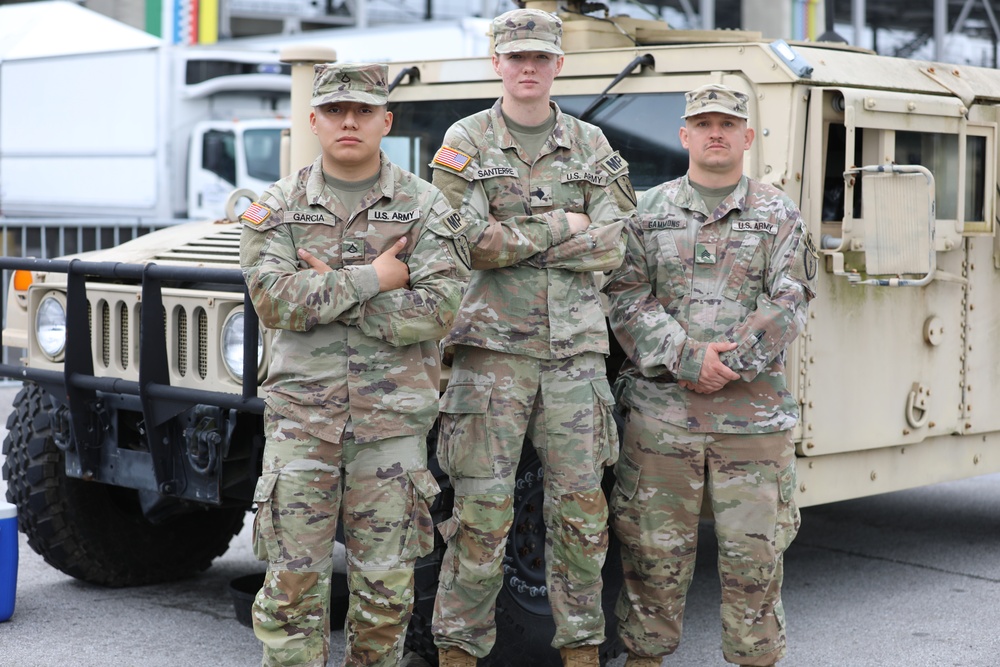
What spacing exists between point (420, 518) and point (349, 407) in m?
0.32

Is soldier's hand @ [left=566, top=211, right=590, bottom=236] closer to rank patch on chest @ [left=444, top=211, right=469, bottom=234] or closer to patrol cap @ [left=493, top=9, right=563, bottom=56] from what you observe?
rank patch on chest @ [left=444, top=211, right=469, bottom=234]

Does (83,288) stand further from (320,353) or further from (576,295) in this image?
(576,295)

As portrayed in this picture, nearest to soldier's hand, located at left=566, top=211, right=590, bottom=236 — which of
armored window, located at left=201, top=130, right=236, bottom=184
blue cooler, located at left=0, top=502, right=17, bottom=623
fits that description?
blue cooler, located at left=0, top=502, right=17, bottom=623

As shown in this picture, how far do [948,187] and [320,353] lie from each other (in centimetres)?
221

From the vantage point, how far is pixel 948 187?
4473mm

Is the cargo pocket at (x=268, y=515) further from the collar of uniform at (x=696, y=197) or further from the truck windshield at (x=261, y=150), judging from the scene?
the truck windshield at (x=261, y=150)

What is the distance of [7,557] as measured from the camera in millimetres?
4449

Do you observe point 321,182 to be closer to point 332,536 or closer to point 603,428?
point 332,536

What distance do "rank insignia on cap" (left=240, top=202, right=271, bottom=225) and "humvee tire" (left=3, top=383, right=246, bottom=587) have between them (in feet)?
4.82

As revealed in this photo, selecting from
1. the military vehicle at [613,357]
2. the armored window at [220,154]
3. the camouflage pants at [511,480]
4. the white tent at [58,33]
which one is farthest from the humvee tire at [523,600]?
the white tent at [58,33]

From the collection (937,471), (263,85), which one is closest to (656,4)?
(263,85)

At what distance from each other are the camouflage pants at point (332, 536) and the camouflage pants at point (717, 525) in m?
0.63

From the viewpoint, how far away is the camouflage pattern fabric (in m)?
3.30

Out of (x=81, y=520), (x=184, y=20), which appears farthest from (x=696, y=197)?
(x=184, y=20)
